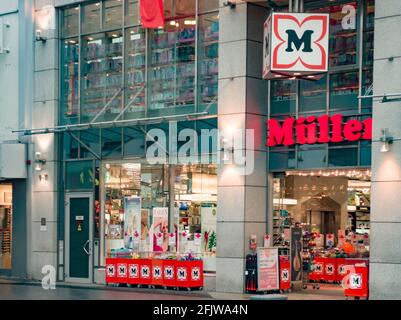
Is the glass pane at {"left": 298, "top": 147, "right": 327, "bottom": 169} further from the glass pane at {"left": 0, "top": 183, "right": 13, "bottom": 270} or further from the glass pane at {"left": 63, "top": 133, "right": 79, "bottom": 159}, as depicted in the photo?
the glass pane at {"left": 0, "top": 183, "right": 13, "bottom": 270}

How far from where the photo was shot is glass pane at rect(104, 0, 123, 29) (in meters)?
28.9

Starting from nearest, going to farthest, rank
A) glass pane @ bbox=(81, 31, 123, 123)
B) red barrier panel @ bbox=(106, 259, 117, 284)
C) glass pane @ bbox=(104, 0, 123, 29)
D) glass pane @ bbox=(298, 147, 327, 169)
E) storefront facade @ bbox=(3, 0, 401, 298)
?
storefront facade @ bbox=(3, 0, 401, 298) < glass pane @ bbox=(298, 147, 327, 169) < red barrier panel @ bbox=(106, 259, 117, 284) < glass pane @ bbox=(104, 0, 123, 29) < glass pane @ bbox=(81, 31, 123, 123)

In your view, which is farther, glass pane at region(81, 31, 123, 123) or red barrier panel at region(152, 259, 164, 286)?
glass pane at region(81, 31, 123, 123)

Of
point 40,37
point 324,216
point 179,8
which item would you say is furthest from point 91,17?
point 324,216

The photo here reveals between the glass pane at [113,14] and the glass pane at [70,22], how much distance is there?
1.28 metres

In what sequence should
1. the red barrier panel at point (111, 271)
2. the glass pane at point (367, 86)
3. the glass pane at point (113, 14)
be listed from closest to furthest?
the glass pane at point (367, 86), the red barrier panel at point (111, 271), the glass pane at point (113, 14)

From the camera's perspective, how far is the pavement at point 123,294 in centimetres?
2473

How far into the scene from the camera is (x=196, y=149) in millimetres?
26953

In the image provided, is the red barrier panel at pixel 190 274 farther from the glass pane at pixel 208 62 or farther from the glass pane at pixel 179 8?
the glass pane at pixel 179 8

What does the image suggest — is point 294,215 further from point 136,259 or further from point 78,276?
point 78,276

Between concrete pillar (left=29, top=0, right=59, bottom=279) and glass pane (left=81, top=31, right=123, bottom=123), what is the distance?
3.68 ft

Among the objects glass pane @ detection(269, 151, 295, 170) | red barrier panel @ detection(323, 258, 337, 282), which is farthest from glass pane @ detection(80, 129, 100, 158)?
red barrier panel @ detection(323, 258, 337, 282)

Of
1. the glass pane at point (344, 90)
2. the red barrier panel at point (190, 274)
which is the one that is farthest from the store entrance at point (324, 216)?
the red barrier panel at point (190, 274)

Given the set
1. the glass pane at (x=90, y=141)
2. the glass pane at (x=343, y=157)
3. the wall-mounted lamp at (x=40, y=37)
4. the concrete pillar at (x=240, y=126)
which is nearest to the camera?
the glass pane at (x=343, y=157)
